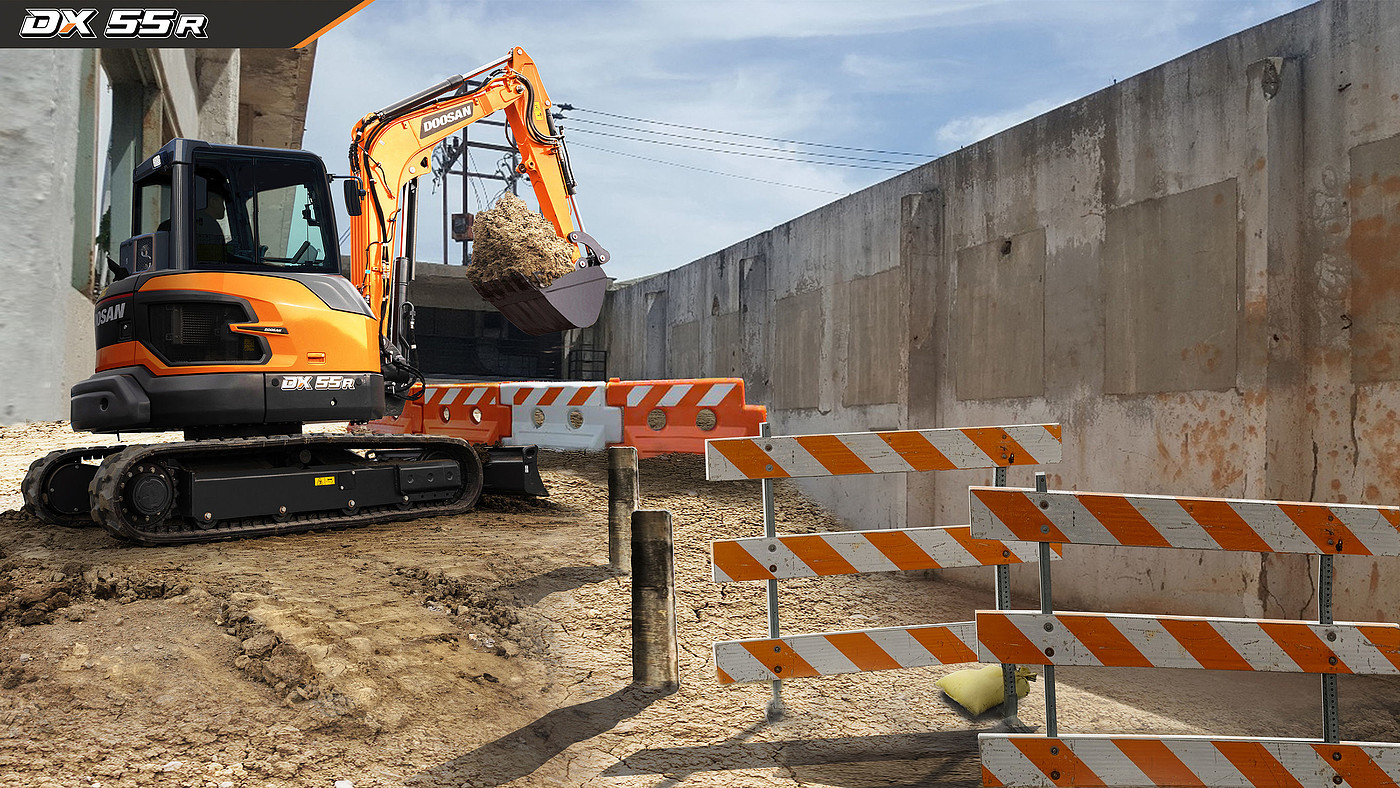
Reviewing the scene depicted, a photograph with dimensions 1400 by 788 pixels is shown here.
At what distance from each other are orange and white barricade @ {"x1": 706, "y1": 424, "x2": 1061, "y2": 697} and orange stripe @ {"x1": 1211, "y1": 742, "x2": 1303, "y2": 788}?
119 cm

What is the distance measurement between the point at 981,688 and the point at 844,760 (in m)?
1.06

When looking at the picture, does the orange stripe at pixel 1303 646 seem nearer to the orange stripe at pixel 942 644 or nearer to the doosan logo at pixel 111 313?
the orange stripe at pixel 942 644

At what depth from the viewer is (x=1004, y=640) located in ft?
13.2

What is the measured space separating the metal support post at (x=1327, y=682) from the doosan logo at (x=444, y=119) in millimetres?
8826

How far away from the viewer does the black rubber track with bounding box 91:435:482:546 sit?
717cm

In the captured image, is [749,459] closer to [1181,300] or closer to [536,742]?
[536,742]

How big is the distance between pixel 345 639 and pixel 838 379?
7245 mm

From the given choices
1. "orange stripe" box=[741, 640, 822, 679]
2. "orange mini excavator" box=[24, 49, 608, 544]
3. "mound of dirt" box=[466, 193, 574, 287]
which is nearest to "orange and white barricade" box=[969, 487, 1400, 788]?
"orange stripe" box=[741, 640, 822, 679]

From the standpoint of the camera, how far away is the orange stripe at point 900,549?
491 cm

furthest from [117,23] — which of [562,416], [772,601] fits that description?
[772,601]

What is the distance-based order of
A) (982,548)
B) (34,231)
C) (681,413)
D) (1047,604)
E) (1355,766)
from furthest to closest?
(681,413) → (34,231) → (982,548) → (1047,604) → (1355,766)

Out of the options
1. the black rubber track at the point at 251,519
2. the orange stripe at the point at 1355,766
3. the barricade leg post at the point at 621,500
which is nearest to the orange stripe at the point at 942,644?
the orange stripe at the point at 1355,766

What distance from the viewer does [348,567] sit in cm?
682

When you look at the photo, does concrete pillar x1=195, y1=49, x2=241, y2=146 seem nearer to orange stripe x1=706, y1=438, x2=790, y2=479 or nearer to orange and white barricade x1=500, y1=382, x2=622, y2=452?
orange and white barricade x1=500, y1=382, x2=622, y2=452
